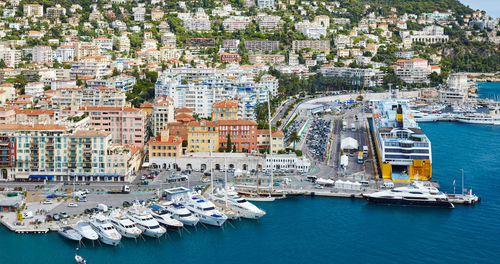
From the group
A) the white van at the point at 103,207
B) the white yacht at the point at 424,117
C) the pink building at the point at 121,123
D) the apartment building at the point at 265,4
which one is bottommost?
the white van at the point at 103,207

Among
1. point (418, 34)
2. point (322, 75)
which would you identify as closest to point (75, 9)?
point (322, 75)

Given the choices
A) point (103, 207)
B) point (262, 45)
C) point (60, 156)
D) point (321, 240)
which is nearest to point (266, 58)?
point (262, 45)

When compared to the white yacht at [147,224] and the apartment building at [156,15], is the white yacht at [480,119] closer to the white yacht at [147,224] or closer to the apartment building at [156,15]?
the white yacht at [147,224]

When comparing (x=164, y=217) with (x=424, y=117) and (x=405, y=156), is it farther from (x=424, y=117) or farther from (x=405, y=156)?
(x=424, y=117)

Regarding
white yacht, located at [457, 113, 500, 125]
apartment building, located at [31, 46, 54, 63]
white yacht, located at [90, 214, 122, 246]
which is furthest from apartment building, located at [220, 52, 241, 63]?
white yacht, located at [90, 214, 122, 246]

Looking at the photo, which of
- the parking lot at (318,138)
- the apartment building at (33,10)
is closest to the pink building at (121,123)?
the parking lot at (318,138)

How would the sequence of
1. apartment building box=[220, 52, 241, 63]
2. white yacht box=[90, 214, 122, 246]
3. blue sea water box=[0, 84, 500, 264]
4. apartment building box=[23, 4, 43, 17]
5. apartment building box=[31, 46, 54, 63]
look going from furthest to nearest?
1. apartment building box=[23, 4, 43, 17]
2. apartment building box=[220, 52, 241, 63]
3. apartment building box=[31, 46, 54, 63]
4. white yacht box=[90, 214, 122, 246]
5. blue sea water box=[0, 84, 500, 264]

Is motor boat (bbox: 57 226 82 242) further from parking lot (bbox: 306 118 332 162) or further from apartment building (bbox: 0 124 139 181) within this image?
parking lot (bbox: 306 118 332 162)

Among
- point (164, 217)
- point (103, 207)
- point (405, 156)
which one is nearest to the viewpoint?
point (164, 217)
